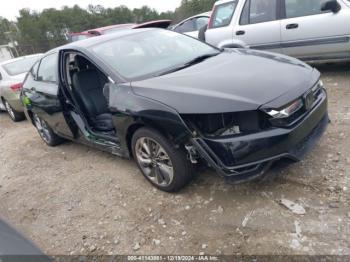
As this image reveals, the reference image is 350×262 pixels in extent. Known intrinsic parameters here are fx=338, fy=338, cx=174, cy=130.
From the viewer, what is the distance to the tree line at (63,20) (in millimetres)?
30320

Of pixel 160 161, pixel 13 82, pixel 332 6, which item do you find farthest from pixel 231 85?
pixel 13 82

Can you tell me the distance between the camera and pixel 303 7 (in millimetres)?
5613

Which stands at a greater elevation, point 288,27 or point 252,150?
point 288,27

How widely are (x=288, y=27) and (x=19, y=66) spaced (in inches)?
228

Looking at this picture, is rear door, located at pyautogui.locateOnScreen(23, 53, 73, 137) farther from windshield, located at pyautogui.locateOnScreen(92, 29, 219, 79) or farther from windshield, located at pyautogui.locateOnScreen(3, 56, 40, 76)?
windshield, located at pyautogui.locateOnScreen(3, 56, 40, 76)

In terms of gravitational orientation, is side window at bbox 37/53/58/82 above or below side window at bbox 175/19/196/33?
above

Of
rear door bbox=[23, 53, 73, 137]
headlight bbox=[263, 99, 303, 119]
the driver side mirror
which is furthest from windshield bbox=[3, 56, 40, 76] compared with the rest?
headlight bbox=[263, 99, 303, 119]

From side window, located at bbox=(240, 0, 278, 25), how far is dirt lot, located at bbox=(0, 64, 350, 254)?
7.66 ft

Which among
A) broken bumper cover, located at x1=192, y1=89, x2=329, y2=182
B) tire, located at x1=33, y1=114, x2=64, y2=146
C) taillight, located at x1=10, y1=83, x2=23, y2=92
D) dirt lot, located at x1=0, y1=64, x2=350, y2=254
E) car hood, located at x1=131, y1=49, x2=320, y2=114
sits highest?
car hood, located at x1=131, y1=49, x2=320, y2=114

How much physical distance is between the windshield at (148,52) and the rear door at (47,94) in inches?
41.1

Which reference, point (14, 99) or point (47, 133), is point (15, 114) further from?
point (47, 133)

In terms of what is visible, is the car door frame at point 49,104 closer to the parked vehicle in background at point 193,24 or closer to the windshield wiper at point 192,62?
the windshield wiper at point 192,62

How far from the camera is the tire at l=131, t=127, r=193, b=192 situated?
3.04 meters

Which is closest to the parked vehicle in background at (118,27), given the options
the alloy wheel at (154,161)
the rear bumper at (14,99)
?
the rear bumper at (14,99)
